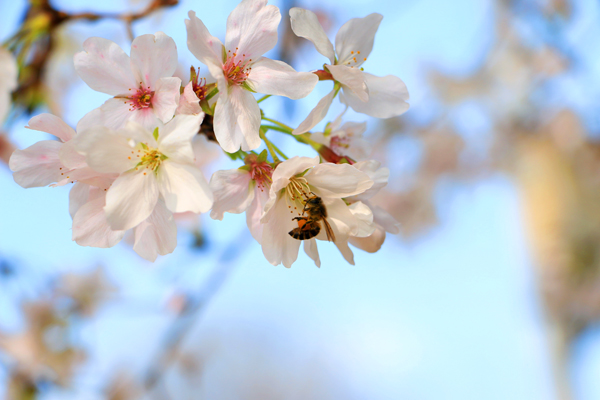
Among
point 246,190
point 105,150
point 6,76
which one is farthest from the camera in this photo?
point 6,76

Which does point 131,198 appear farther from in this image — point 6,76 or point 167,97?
point 6,76

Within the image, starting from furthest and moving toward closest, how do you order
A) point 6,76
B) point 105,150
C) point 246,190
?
point 6,76 < point 246,190 < point 105,150

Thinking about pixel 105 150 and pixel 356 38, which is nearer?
pixel 105 150

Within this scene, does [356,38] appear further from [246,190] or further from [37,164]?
[37,164]

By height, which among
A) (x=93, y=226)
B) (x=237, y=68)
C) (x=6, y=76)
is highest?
(x=6, y=76)

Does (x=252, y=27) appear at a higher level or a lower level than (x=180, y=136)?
higher

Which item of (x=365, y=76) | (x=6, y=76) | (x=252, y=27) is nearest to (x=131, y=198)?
(x=252, y=27)

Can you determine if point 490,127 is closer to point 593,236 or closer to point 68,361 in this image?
point 593,236

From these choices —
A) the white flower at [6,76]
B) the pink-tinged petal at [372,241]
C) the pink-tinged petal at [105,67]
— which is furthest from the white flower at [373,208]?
the white flower at [6,76]
